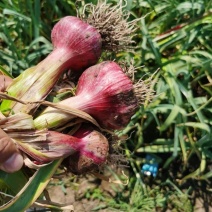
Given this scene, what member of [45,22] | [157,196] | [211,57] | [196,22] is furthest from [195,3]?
[157,196]

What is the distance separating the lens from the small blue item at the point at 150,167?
165 cm

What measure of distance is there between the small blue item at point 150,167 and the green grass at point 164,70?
0.02 metres

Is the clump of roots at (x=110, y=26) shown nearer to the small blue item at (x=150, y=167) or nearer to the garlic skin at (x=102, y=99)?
the garlic skin at (x=102, y=99)

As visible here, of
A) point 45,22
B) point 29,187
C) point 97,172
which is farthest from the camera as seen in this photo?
point 45,22

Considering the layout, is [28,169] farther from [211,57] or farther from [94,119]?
[211,57]

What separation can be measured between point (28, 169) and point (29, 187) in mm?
67

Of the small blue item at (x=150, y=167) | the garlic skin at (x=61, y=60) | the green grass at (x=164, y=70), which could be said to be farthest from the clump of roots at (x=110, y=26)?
the small blue item at (x=150, y=167)

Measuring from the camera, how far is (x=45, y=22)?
168 cm

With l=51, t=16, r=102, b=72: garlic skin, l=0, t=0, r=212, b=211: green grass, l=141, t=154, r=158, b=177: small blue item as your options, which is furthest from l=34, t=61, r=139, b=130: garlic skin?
l=141, t=154, r=158, b=177: small blue item

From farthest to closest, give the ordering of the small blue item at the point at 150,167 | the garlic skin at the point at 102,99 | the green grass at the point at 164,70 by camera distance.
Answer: the small blue item at the point at 150,167
the green grass at the point at 164,70
the garlic skin at the point at 102,99

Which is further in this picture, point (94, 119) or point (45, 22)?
point (45, 22)

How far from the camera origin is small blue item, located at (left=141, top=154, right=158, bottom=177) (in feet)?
5.42

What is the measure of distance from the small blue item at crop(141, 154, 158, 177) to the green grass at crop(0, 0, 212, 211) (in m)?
0.02

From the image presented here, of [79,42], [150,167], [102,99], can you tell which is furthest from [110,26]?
[150,167]
